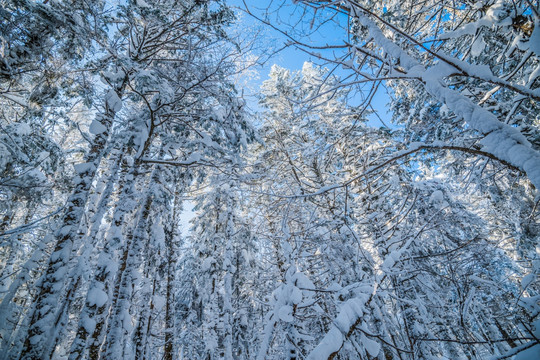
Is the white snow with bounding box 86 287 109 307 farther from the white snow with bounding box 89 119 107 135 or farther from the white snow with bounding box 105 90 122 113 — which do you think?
the white snow with bounding box 105 90 122 113

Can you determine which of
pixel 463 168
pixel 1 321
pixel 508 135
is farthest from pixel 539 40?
pixel 1 321

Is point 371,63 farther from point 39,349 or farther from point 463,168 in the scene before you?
point 39,349

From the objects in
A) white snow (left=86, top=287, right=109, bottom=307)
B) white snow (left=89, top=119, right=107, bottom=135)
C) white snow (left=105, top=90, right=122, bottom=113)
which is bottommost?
white snow (left=86, top=287, right=109, bottom=307)

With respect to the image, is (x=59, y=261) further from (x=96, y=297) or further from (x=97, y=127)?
(x=97, y=127)

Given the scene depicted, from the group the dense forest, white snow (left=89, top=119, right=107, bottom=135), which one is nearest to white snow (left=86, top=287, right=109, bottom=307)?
the dense forest

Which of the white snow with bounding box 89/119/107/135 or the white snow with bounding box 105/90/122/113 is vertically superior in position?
the white snow with bounding box 105/90/122/113

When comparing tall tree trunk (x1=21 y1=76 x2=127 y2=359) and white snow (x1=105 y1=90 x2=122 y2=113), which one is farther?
white snow (x1=105 y1=90 x2=122 y2=113)

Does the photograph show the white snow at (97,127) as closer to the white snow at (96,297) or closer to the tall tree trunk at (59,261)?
the tall tree trunk at (59,261)

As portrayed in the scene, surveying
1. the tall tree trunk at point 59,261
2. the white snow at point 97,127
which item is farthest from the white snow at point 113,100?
the white snow at point 97,127

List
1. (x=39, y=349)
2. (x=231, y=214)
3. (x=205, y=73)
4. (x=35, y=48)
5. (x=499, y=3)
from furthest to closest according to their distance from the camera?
1. (x=231, y=214)
2. (x=205, y=73)
3. (x=35, y=48)
4. (x=39, y=349)
5. (x=499, y=3)

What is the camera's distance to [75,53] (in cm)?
561

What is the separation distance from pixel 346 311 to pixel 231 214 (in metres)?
9.07

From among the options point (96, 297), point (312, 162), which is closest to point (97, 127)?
point (96, 297)

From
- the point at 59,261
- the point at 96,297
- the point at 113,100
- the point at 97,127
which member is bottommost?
the point at 96,297
